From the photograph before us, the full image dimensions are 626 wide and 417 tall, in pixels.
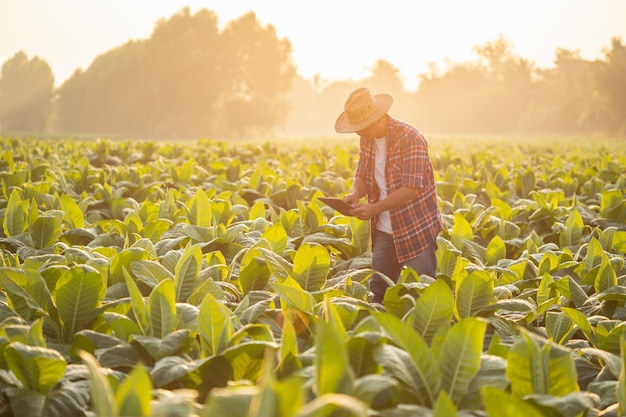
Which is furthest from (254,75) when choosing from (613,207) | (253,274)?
(253,274)

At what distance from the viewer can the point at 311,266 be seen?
2.73 metres

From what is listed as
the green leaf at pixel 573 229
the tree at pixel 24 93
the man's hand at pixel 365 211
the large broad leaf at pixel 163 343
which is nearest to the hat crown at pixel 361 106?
the man's hand at pixel 365 211

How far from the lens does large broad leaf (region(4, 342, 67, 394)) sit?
5.40 ft

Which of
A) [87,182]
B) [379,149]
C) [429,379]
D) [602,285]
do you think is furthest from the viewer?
[87,182]

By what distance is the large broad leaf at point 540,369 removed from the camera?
1.59 m

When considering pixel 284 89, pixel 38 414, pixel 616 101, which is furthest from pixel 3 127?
→ pixel 38 414

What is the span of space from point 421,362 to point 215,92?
6216cm

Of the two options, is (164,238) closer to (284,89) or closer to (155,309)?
(155,309)

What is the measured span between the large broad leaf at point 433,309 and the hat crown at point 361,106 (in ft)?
7.18

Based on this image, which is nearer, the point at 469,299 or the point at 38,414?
the point at 38,414

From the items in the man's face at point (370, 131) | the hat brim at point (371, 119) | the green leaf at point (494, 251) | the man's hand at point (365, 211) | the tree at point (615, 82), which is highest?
the tree at point (615, 82)

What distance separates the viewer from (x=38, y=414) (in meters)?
1.66

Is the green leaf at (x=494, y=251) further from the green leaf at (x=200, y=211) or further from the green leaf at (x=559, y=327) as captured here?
the green leaf at (x=200, y=211)

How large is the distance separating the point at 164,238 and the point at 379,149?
62.4 inches
